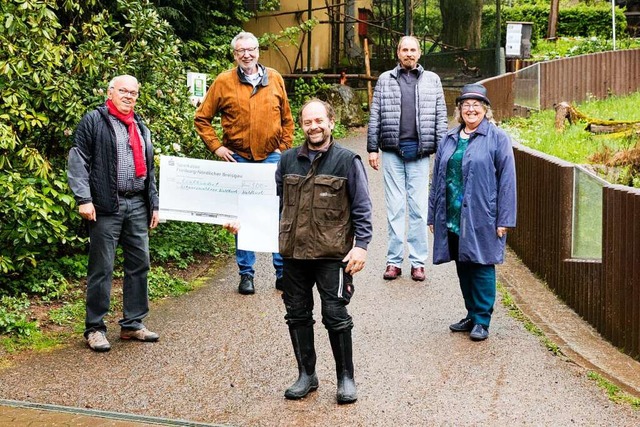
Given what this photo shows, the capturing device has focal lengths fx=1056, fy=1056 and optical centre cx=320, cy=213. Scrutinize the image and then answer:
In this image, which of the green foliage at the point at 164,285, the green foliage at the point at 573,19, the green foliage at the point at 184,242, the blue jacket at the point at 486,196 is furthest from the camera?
the green foliage at the point at 573,19

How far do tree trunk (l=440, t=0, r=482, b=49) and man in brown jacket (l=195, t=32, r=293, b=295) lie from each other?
22.1m

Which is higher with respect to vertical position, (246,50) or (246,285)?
(246,50)

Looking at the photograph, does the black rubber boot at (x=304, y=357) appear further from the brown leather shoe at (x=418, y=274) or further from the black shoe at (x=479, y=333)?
the brown leather shoe at (x=418, y=274)

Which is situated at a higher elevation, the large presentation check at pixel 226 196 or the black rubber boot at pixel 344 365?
the large presentation check at pixel 226 196

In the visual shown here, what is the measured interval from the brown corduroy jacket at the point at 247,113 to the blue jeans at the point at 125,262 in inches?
63.9

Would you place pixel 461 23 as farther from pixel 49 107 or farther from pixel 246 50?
pixel 49 107

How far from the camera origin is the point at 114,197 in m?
7.74

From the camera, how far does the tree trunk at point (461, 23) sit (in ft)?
102

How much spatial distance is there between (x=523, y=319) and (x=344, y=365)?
8.95 feet

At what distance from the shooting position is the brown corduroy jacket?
9.38 m

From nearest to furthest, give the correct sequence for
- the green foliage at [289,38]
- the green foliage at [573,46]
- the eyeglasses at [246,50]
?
the eyeglasses at [246,50] < the green foliage at [289,38] < the green foliage at [573,46]

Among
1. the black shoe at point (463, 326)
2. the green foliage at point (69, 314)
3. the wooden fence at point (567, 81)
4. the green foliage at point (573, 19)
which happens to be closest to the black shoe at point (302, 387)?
the black shoe at point (463, 326)

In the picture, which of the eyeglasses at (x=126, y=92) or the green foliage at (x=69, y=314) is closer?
the eyeglasses at (x=126, y=92)

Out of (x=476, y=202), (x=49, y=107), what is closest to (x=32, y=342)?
(x=49, y=107)
